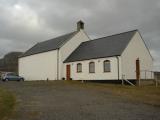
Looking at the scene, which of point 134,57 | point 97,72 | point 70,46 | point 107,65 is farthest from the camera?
point 70,46

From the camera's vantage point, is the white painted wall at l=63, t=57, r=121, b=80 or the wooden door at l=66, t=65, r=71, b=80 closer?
the white painted wall at l=63, t=57, r=121, b=80

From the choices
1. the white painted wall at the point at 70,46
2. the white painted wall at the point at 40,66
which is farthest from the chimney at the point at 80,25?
the white painted wall at the point at 40,66

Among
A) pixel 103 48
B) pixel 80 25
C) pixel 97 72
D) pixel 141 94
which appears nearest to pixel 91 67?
pixel 97 72

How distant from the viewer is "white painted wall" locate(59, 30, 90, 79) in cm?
4081

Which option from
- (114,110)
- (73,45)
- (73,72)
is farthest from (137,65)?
(114,110)

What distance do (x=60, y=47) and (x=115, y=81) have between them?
37.2 feet

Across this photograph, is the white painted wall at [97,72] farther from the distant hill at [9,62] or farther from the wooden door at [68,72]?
the distant hill at [9,62]

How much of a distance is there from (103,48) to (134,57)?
4274 millimetres

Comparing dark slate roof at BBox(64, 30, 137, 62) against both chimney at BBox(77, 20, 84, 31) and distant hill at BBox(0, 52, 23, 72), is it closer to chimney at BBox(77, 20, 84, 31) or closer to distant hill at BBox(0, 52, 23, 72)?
chimney at BBox(77, 20, 84, 31)

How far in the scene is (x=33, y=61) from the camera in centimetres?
4775

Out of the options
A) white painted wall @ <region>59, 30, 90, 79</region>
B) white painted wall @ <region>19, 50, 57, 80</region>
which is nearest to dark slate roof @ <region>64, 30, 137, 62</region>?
white painted wall @ <region>59, 30, 90, 79</region>

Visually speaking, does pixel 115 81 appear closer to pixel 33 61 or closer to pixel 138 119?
pixel 33 61

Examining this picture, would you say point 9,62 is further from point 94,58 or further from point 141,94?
point 141,94

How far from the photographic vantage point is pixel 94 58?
3544cm
